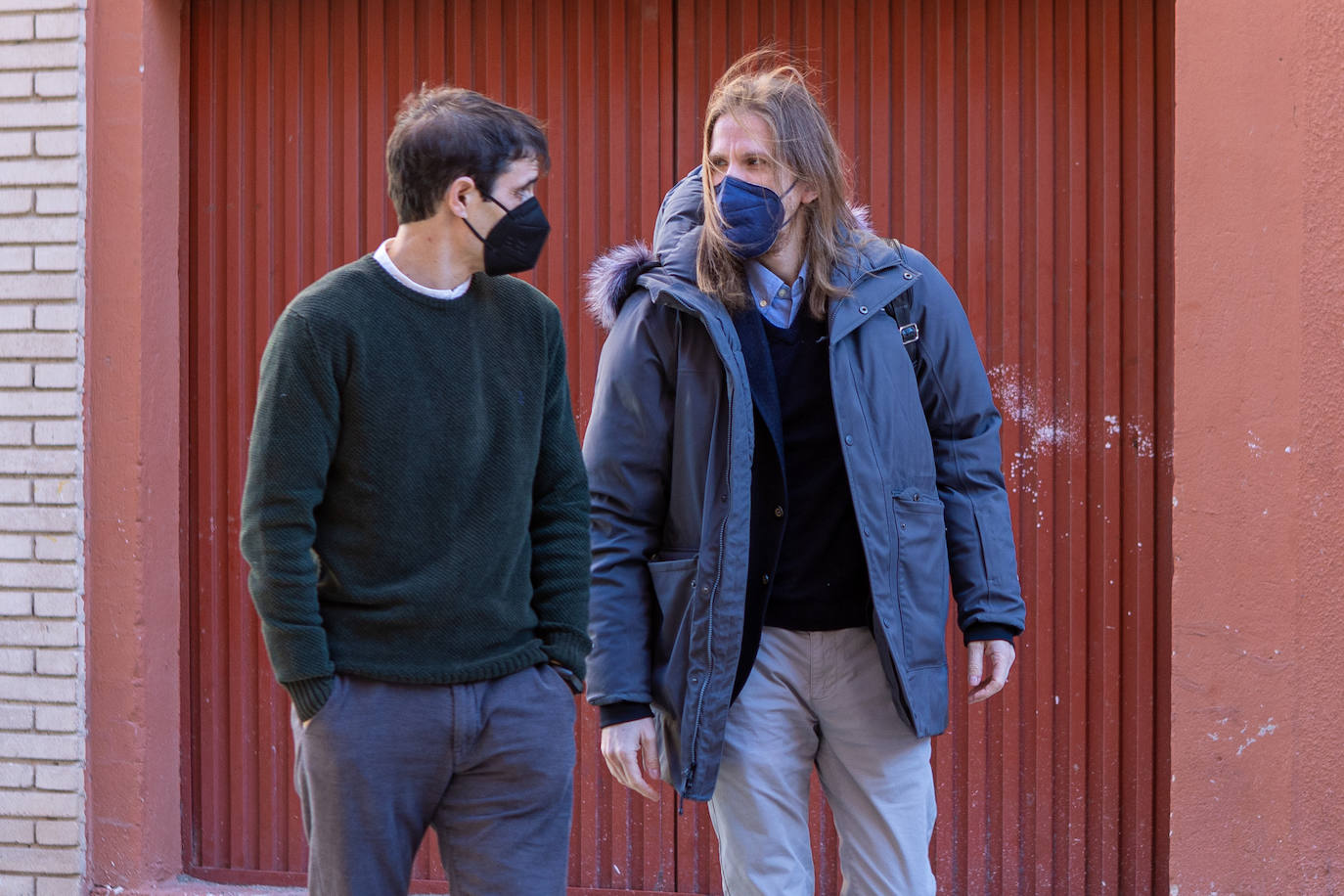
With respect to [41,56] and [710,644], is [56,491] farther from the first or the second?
[710,644]

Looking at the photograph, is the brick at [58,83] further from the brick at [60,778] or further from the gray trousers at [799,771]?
the gray trousers at [799,771]

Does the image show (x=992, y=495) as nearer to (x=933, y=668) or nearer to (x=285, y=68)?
(x=933, y=668)

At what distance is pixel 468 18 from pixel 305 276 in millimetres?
1024

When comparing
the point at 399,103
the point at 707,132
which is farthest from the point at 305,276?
the point at 707,132

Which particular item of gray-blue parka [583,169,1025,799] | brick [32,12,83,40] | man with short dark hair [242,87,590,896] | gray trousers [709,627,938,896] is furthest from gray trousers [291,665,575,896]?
brick [32,12,83,40]

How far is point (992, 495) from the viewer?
2809 mm

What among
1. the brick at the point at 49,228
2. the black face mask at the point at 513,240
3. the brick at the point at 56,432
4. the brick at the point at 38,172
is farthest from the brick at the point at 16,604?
the black face mask at the point at 513,240

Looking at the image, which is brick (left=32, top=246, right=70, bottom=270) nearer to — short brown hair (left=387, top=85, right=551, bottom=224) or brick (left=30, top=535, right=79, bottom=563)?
brick (left=30, top=535, right=79, bottom=563)

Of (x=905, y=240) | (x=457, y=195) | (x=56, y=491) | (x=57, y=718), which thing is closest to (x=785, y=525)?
(x=457, y=195)

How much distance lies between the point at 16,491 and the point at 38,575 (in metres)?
0.27

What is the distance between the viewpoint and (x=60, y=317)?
4.33 m

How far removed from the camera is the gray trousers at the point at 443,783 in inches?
91.5

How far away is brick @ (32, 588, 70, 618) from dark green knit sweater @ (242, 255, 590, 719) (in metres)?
2.33

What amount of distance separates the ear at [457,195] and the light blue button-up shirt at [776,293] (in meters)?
0.64
